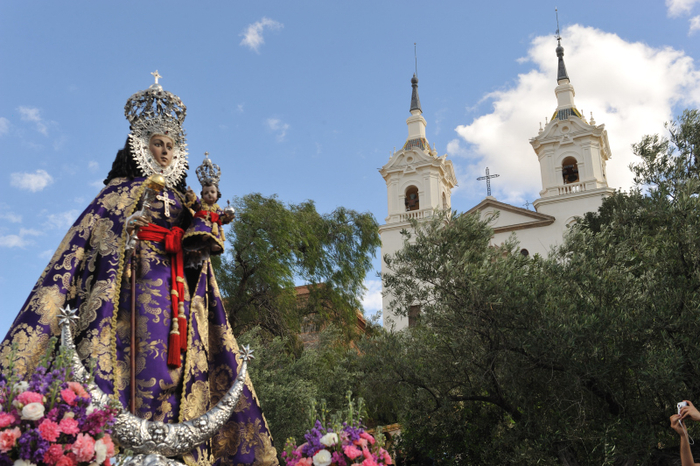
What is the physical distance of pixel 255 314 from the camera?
16.0 metres

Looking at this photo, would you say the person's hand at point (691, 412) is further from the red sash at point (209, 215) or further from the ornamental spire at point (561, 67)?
the ornamental spire at point (561, 67)

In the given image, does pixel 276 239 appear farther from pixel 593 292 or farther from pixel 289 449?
pixel 289 449

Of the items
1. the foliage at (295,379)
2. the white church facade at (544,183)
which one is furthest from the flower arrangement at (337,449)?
the white church facade at (544,183)

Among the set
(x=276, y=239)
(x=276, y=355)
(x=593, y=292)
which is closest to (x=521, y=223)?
(x=276, y=239)

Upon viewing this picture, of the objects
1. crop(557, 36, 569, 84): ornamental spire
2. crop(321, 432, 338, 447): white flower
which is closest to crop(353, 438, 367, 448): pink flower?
crop(321, 432, 338, 447): white flower

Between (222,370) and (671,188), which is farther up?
(671,188)

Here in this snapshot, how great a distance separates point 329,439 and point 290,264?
12528 millimetres

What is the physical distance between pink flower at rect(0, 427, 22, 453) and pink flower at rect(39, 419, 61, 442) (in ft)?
0.40

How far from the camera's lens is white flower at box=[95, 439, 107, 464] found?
3.21 meters

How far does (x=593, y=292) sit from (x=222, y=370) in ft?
20.0

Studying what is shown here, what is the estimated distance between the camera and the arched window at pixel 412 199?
131 ft

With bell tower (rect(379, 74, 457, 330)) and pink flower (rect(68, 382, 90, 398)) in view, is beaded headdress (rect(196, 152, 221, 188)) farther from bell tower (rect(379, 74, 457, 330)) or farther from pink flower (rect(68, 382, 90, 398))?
bell tower (rect(379, 74, 457, 330))

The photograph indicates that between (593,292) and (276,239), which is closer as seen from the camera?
(593,292)

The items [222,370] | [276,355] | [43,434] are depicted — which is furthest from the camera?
[276,355]
